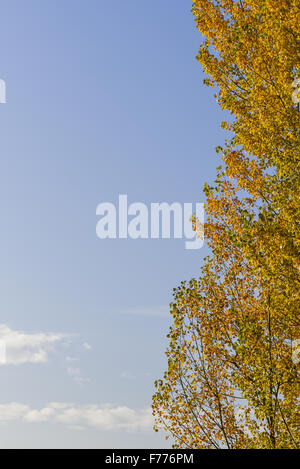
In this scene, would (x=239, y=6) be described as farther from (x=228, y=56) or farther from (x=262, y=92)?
(x=262, y=92)

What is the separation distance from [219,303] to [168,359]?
1682 mm

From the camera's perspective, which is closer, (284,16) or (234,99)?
(284,16)

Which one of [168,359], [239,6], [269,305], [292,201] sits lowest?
[168,359]

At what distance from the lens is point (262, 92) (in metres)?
11.3

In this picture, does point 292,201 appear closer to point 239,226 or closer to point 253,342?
point 239,226

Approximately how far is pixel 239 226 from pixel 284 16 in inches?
171

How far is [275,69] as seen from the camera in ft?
37.6

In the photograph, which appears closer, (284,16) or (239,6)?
(284,16)
